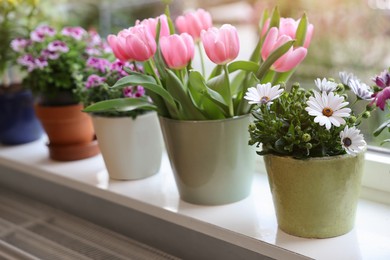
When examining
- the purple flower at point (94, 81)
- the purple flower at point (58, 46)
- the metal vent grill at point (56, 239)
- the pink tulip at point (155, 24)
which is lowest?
the metal vent grill at point (56, 239)

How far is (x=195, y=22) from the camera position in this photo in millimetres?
931

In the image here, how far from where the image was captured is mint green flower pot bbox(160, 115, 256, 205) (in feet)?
2.83

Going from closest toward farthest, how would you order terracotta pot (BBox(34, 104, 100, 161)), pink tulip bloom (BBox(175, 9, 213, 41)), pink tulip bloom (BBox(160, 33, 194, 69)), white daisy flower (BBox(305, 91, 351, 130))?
white daisy flower (BBox(305, 91, 351, 130)), pink tulip bloom (BBox(160, 33, 194, 69)), pink tulip bloom (BBox(175, 9, 213, 41)), terracotta pot (BBox(34, 104, 100, 161))

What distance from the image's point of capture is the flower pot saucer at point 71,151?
1.21 meters

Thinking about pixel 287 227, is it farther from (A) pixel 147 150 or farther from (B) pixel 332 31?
(B) pixel 332 31

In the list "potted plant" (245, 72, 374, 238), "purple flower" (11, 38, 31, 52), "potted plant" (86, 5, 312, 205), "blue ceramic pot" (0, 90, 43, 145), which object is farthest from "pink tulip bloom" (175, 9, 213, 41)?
"blue ceramic pot" (0, 90, 43, 145)

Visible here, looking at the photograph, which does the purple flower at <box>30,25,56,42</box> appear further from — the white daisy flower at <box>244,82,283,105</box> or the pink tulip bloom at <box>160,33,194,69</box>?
the white daisy flower at <box>244,82,283,105</box>

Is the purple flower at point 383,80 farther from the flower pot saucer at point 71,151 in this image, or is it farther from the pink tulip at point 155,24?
the flower pot saucer at point 71,151

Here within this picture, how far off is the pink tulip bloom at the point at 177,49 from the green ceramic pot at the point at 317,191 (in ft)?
0.69

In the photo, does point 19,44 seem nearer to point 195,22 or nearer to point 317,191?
point 195,22

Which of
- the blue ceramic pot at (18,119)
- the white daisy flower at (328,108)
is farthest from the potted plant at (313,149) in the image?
the blue ceramic pot at (18,119)

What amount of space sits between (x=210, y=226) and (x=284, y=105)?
0.25m

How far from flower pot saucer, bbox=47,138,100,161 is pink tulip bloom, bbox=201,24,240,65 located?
1.78 feet

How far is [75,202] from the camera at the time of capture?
1179 millimetres
